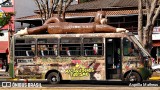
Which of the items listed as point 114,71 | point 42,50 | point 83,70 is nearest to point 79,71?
point 83,70

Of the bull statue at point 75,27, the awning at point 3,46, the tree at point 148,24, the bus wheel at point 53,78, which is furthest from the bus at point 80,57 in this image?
the awning at point 3,46

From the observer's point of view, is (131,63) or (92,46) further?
(92,46)

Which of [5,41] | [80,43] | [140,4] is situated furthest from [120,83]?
[5,41]

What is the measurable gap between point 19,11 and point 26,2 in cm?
227

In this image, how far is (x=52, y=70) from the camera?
59.8 feet

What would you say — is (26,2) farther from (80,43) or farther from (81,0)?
(80,43)

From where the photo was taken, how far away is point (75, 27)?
18031 millimetres

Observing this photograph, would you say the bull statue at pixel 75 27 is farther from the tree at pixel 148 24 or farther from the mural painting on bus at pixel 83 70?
the tree at pixel 148 24

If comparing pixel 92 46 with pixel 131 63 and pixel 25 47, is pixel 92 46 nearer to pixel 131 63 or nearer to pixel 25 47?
pixel 131 63

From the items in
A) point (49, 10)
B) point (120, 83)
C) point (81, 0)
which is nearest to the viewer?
point (120, 83)

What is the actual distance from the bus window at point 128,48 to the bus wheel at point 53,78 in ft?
10.5

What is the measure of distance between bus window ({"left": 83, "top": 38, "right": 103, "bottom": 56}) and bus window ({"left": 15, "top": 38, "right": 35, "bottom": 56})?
239 centimetres

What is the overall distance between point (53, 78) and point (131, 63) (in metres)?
3.58

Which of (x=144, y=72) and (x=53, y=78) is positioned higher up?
(x=144, y=72)
